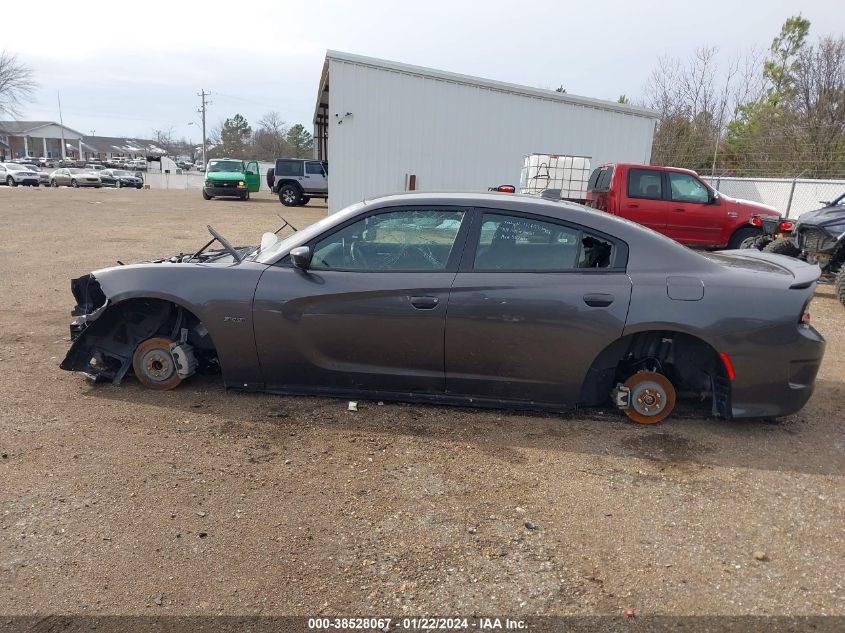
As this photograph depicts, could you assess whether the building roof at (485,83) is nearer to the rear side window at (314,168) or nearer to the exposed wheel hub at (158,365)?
the rear side window at (314,168)

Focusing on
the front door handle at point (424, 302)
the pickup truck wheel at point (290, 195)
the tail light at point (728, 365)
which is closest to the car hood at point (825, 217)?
the tail light at point (728, 365)

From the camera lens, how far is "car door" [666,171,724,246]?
10.8m

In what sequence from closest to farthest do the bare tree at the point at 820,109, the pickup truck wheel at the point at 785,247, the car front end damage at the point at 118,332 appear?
the car front end damage at the point at 118,332 → the pickup truck wheel at the point at 785,247 → the bare tree at the point at 820,109

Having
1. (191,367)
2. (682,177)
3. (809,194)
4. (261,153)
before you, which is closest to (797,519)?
(191,367)

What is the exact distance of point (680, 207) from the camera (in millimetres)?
10797

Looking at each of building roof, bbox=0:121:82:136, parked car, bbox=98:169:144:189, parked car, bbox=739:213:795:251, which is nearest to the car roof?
parked car, bbox=739:213:795:251

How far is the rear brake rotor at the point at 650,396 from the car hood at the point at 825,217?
21.1 feet

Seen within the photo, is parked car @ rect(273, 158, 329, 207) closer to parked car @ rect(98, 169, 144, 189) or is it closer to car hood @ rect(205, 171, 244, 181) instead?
car hood @ rect(205, 171, 244, 181)

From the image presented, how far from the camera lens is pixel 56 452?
3.30 meters

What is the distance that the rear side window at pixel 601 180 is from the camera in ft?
36.4

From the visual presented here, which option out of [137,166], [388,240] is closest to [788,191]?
[388,240]

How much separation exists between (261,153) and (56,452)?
296ft

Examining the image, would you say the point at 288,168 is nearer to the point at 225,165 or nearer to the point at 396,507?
the point at 225,165

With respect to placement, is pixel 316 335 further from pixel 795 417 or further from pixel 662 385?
pixel 795 417
